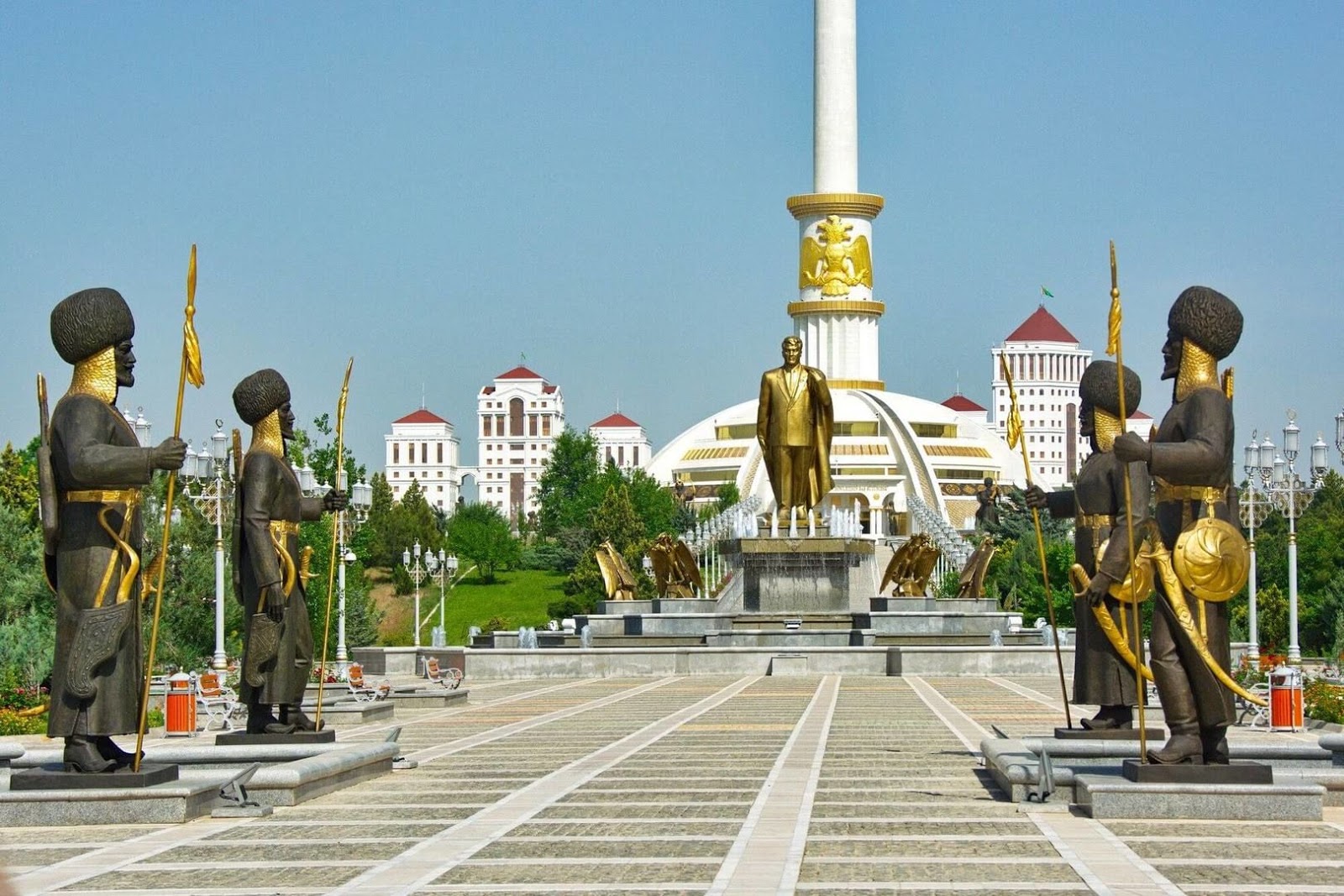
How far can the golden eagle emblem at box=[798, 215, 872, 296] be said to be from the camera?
10506cm

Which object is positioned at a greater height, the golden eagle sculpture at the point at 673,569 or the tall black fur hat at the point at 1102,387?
the tall black fur hat at the point at 1102,387

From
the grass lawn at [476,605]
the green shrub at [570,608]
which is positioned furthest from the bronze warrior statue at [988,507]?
the green shrub at [570,608]

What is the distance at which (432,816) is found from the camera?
1282 centimetres

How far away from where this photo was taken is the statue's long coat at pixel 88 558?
1264 centimetres

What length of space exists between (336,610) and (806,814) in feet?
80.5

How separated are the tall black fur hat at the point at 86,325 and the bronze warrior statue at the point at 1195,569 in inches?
238

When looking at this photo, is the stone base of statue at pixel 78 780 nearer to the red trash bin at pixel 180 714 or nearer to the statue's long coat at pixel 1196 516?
the statue's long coat at pixel 1196 516

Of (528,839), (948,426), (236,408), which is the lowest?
(528,839)

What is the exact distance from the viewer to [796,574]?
119 feet

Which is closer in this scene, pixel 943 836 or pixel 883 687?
Answer: pixel 943 836

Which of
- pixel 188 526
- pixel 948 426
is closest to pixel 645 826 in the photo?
pixel 188 526

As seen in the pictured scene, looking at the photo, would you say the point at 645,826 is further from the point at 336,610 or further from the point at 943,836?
the point at 336,610

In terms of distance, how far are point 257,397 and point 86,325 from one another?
2.84 meters

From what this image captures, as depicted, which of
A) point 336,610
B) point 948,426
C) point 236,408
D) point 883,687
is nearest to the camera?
point 236,408
